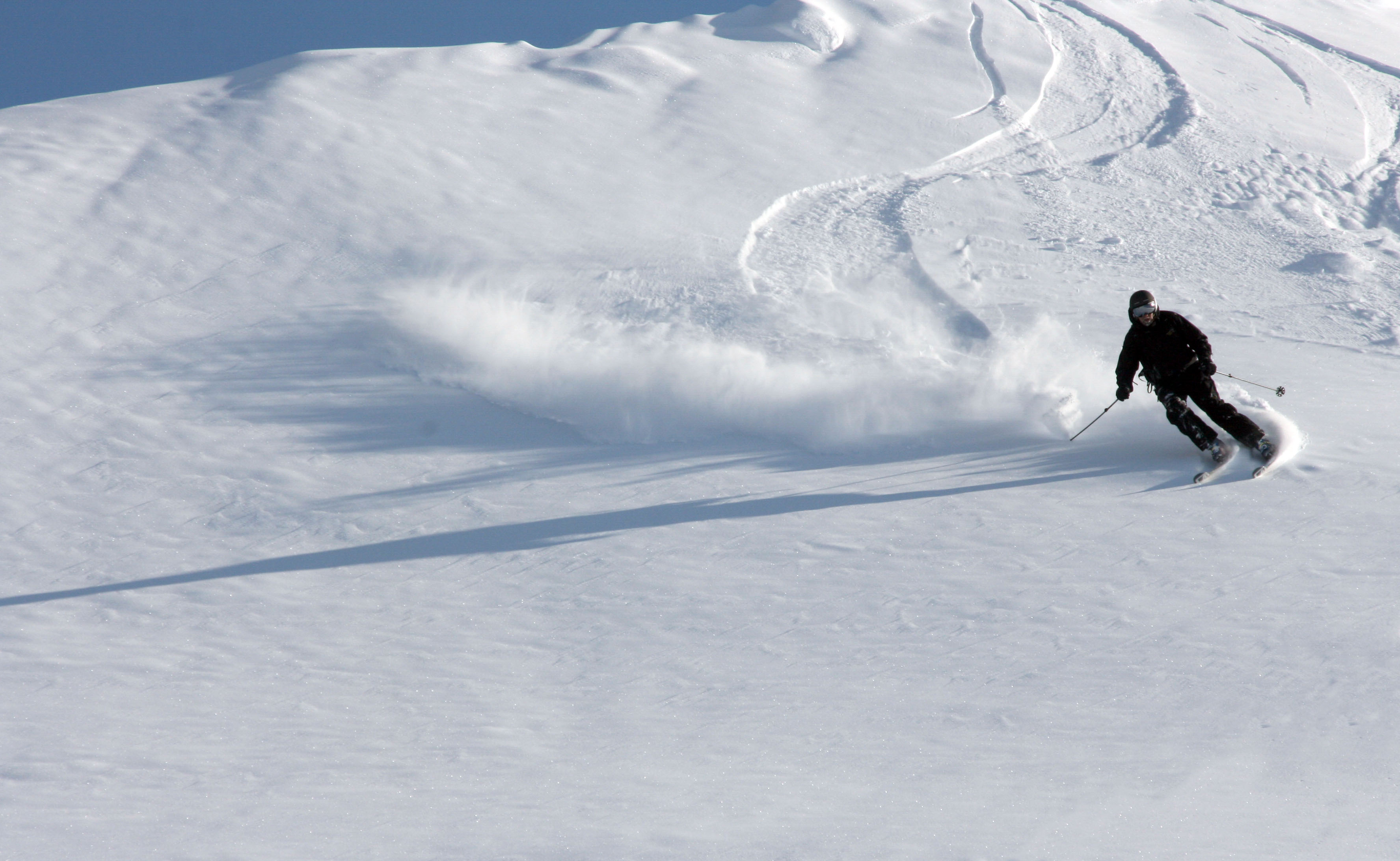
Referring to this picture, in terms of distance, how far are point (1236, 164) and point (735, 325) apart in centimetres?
788

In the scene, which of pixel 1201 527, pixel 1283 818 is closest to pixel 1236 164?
pixel 1201 527

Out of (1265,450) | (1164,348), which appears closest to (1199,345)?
(1164,348)

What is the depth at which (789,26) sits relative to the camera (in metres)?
16.4

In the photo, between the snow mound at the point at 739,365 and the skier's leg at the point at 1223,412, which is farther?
the snow mound at the point at 739,365

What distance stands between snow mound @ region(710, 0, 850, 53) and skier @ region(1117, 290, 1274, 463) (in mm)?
10836

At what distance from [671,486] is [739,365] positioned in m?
1.66

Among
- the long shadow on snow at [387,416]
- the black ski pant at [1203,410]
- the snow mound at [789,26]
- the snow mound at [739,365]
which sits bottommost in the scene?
the long shadow on snow at [387,416]

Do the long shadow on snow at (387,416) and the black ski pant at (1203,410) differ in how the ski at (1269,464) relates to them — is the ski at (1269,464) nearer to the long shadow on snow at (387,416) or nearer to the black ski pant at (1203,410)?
the black ski pant at (1203,410)

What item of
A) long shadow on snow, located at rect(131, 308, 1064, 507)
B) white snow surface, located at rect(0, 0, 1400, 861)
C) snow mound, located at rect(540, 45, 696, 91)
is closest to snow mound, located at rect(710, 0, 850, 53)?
snow mound, located at rect(540, 45, 696, 91)

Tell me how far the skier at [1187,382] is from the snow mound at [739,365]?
2.63ft

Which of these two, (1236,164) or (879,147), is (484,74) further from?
(1236,164)

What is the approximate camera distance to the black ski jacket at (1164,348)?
639cm

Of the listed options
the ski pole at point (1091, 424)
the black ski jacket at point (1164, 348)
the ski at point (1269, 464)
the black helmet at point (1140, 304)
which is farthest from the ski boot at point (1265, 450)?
the black helmet at point (1140, 304)

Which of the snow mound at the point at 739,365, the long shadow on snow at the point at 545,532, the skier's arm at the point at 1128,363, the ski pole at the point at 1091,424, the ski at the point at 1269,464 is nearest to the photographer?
the long shadow on snow at the point at 545,532
